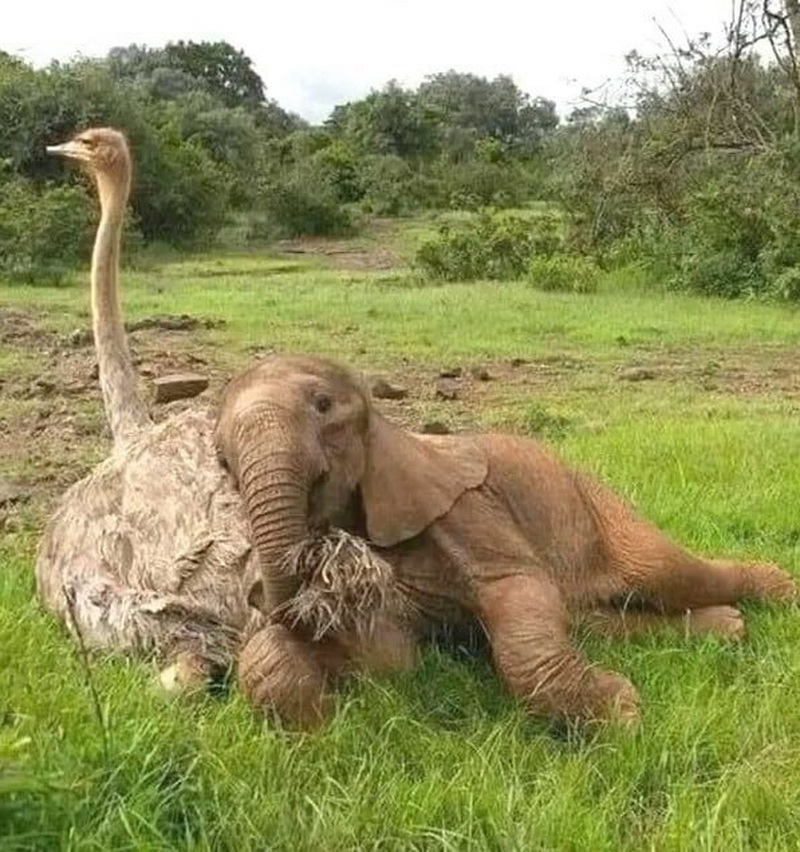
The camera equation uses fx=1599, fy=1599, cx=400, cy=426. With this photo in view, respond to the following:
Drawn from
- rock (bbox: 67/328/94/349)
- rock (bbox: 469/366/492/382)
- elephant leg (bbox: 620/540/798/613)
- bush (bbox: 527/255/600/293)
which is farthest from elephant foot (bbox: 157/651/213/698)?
bush (bbox: 527/255/600/293)

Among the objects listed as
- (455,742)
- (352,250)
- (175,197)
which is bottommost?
(352,250)

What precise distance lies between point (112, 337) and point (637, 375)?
18.3 ft

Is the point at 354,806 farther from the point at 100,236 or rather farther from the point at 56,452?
the point at 56,452

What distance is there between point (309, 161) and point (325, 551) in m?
33.6

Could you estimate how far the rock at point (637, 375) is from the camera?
35.9 feet

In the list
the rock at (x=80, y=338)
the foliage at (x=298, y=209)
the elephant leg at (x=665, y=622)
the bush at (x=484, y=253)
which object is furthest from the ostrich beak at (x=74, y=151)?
the foliage at (x=298, y=209)

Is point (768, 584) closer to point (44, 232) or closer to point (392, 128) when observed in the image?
point (44, 232)

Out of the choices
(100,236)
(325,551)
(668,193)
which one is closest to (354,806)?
(325,551)

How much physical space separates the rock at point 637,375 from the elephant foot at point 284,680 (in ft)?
24.5

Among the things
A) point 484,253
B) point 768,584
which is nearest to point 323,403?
point 768,584

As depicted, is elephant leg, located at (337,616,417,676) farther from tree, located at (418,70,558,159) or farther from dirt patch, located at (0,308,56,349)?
tree, located at (418,70,558,159)

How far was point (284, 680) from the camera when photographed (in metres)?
3.60

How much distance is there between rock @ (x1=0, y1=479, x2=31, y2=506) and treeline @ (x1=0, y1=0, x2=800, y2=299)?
1156 cm

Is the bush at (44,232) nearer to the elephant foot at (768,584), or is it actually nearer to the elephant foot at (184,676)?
the elephant foot at (768,584)
